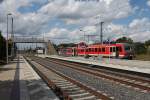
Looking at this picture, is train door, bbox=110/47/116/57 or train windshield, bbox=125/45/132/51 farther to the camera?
train door, bbox=110/47/116/57

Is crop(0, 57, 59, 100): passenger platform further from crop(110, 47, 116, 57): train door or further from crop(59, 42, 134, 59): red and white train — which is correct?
crop(110, 47, 116, 57): train door

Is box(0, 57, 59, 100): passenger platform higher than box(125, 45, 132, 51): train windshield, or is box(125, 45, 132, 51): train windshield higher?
box(125, 45, 132, 51): train windshield

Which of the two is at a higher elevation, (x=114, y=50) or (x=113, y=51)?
(x=114, y=50)

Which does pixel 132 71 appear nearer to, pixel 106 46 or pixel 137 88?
pixel 137 88

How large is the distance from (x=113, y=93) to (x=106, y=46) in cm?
4794

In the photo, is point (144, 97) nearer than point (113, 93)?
Yes

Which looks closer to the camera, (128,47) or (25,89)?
(25,89)

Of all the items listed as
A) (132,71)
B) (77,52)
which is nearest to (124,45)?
(132,71)

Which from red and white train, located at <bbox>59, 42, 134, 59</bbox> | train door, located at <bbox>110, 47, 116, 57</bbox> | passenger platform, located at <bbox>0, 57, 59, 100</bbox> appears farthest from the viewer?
train door, located at <bbox>110, 47, 116, 57</bbox>

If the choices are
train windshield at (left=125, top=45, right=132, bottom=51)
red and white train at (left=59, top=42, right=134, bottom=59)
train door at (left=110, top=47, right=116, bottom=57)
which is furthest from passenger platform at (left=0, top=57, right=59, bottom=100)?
train door at (left=110, top=47, right=116, bottom=57)

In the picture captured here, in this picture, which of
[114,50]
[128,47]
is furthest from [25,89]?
[114,50]

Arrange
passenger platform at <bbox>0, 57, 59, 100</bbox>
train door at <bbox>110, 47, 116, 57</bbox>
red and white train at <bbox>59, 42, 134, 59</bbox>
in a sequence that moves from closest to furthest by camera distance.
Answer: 1. passenger platform at <bbox>0, 57, 59, 100</bbox>
2. red and white train at <bbox>59, 42, 134, 59</bbox>
3. train door at <bbox>110, 47, 116, 57</bbox>

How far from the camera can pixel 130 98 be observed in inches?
504

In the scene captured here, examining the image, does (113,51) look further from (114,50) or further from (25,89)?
(25,89)
